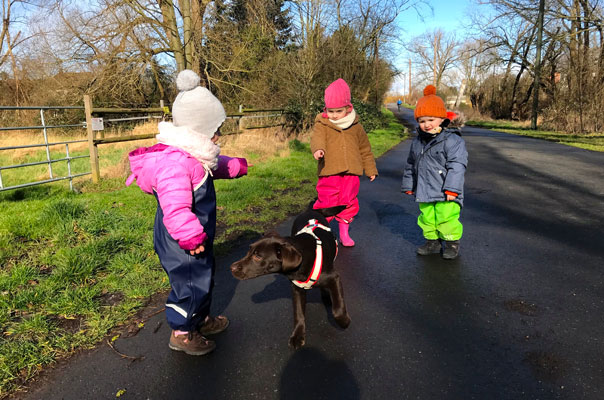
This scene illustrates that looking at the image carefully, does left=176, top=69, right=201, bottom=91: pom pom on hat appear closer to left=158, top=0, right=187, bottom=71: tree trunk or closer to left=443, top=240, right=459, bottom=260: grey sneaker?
left=443, top=240, right=459, bottom=260: grey sneaker

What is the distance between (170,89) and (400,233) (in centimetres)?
2029

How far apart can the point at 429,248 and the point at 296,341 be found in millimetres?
2305

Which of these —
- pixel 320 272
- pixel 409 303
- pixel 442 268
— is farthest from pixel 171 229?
pixel 442 268

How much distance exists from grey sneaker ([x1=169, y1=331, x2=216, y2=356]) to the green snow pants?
276 cm

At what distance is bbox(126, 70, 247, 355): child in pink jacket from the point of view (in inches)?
90.3

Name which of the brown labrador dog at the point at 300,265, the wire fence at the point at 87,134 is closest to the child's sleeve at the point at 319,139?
the brown labrador dog at the point at 300,265

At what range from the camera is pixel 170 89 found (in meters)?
22.0

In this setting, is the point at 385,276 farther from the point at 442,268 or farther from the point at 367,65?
the point at 367,65

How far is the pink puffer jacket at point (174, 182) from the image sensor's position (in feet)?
7.45

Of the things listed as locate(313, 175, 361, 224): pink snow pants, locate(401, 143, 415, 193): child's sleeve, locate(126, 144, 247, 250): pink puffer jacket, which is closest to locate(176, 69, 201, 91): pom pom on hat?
locate(126, 144, 247, 250): pink puffer jacket

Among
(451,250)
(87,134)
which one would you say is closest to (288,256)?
(451,250)

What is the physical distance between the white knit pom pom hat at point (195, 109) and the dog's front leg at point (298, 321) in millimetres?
1270

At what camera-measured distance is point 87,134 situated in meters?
7.83

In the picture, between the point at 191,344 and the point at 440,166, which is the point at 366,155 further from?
the point at 191,344
